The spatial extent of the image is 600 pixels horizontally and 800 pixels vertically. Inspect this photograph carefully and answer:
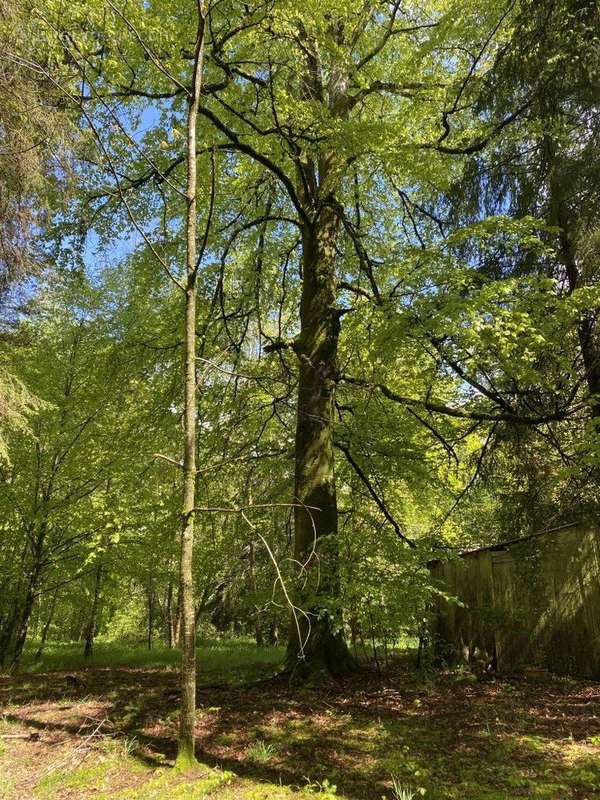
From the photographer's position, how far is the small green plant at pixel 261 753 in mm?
3828

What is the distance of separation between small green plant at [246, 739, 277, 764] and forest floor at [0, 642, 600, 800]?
0.02 metres

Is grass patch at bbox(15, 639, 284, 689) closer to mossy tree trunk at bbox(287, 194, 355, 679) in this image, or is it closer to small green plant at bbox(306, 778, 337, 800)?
mossy tree trunk at bbox(287, 194, 355, 679)

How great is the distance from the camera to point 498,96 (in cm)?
608

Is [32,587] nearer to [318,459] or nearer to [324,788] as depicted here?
[318,459]

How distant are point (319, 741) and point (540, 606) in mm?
4138

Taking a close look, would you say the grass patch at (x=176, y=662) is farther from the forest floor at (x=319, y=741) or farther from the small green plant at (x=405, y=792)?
the small green plant at (x=405, y=792)

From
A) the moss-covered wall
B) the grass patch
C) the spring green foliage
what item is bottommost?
the grass patch

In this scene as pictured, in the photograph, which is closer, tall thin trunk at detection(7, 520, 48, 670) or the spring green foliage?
the spring green foliage

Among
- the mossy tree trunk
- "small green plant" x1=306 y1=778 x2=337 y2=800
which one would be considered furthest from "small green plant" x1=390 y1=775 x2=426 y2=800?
the mossy tree trunk

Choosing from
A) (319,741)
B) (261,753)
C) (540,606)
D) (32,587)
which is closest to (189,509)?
(261,753)

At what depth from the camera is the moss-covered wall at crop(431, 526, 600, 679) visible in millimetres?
6562

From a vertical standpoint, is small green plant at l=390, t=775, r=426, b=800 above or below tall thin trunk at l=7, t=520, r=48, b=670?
below

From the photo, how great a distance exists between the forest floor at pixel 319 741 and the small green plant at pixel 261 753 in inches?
0.6

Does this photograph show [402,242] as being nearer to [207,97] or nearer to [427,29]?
[427,29]
